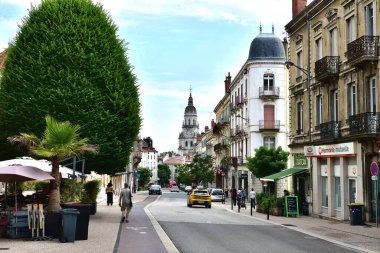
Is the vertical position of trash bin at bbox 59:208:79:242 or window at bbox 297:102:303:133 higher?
window at bbox 297:102:303:133

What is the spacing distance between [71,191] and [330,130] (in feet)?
43.5

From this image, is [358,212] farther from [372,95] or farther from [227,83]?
[227,83]

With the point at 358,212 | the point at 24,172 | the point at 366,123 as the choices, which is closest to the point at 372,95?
the point at 366,123

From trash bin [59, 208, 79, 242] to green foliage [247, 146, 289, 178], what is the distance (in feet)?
85.7

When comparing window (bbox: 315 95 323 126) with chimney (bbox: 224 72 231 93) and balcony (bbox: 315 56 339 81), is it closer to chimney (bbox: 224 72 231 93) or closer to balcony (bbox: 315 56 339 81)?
balcony (bbox: 315 56 339 81)

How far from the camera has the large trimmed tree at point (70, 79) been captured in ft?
77.8

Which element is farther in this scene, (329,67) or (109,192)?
(109,192)

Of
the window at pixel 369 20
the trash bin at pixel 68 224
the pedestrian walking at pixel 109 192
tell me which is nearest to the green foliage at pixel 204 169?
the pedestrian walking at pixel 109 192

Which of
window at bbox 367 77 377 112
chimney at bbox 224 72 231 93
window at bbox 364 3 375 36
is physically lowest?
window at bbox 367 77 377 112

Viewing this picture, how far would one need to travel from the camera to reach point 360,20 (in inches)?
984

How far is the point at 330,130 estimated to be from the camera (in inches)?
1100

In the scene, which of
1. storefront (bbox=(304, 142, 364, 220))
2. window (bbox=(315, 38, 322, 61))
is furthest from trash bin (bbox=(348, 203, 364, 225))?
window (bbox=(315, 38, 322, 61))

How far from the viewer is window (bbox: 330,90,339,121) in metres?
28.5

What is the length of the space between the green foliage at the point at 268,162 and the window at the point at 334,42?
43.7 feet
